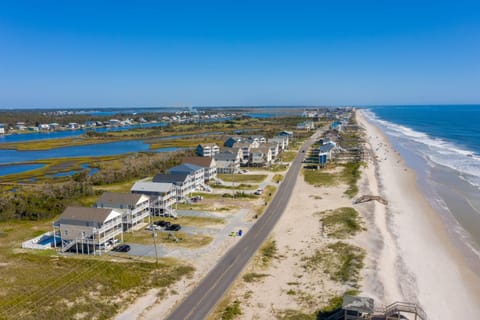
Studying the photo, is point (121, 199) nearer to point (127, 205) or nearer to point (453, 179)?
point (127, 205)

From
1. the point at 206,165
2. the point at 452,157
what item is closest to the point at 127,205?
the point at 206,165

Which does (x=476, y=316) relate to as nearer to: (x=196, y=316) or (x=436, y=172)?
(x=196, y=316)

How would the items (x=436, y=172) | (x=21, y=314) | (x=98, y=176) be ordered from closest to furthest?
(x=21, y=314) < (x=98, y=176) < (x=436, y=172)

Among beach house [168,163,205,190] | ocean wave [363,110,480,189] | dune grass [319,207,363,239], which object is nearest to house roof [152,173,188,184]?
beach house [168,163,205,190]

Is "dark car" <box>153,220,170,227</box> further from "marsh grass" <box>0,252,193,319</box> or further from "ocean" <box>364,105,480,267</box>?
"ocean" <box>364,105,480,267</box>

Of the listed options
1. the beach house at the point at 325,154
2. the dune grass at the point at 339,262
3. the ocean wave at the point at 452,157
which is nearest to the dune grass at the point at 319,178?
the beach house at the point at 325,154

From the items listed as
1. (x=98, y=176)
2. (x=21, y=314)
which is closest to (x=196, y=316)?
(x=21, y=314)
